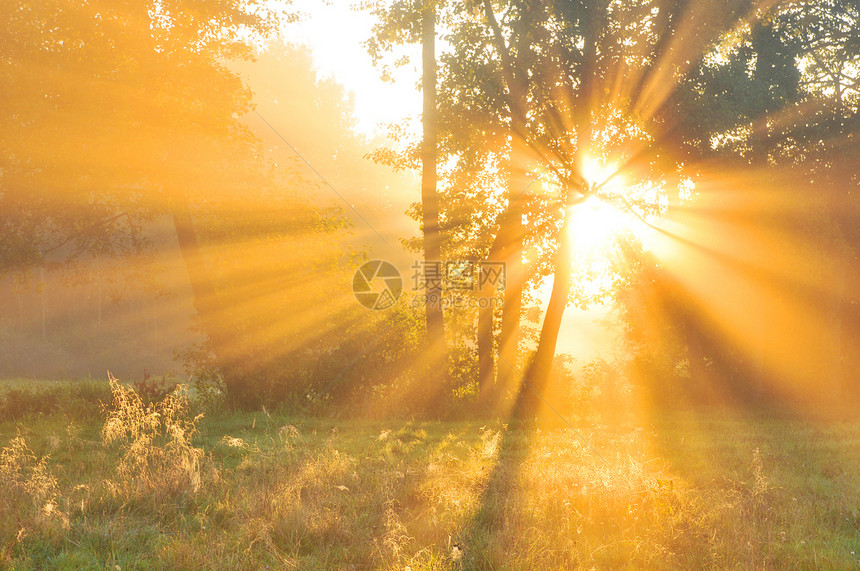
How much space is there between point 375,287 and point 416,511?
37.5 ft

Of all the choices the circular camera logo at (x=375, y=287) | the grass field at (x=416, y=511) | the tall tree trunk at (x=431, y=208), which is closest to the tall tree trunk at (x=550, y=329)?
the tall tree trunk at (x=431, y=208)

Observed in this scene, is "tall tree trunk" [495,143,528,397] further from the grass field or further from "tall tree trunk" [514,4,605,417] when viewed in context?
the grass field

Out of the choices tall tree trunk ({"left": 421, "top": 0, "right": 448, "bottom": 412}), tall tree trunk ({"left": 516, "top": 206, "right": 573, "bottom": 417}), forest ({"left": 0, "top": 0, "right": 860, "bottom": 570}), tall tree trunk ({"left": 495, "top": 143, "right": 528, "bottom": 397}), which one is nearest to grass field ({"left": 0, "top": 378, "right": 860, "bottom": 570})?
forest ({"left": 0, "top": 0, "right": 860, "bottom": 570})

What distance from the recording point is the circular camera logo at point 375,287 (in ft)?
58.2

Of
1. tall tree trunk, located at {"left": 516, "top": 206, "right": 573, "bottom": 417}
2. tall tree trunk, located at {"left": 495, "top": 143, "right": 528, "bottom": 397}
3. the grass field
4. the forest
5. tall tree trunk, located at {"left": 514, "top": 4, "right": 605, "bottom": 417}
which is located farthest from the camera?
tall tree trunk, located at {"left": 495, "top": 143, "right": 528, "bottom": 397}

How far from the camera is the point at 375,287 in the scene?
59.9 ft

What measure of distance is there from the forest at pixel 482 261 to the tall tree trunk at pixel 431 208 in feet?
0.27

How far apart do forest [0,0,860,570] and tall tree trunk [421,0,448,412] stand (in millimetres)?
83

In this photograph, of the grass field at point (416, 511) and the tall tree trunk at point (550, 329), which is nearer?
the grass field at point (416, 511)

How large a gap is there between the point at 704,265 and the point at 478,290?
831 centimetres

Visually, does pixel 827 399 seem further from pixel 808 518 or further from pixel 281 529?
pixel 281 529

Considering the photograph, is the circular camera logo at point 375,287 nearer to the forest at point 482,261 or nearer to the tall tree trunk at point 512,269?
the forest at point 482,261

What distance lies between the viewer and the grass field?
584 cm

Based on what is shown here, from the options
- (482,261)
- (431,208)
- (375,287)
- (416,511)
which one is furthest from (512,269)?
(416,511)
